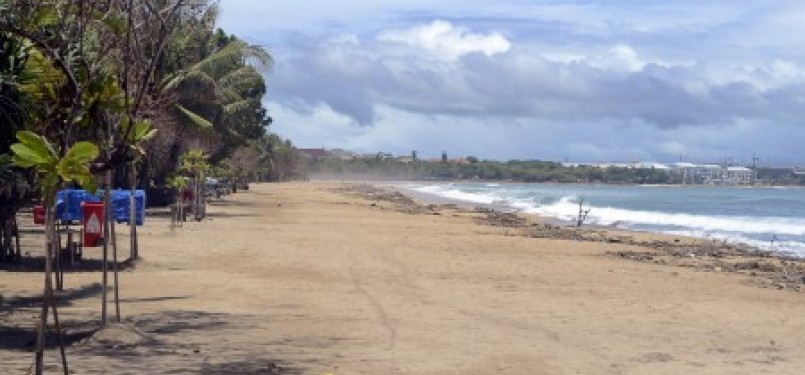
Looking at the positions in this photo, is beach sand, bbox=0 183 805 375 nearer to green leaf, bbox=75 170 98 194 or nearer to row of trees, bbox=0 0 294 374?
row of trees, bbox=0 0 294 374

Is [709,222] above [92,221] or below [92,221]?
below

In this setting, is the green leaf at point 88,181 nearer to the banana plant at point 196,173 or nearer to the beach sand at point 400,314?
the beach sand at point 400,314

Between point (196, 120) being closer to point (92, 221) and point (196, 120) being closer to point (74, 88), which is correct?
point (92, 221)

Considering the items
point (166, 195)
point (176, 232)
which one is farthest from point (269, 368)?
point (166, 195)

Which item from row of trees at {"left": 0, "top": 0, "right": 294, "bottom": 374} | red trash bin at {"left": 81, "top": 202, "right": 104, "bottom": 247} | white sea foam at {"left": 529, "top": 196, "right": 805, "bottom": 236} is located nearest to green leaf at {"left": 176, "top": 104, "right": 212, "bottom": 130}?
red trash bin at {"left": 81, "top": 202, "right": 104, "bottom": 247}

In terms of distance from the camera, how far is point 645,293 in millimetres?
17297

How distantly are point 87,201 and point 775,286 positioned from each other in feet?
39.4

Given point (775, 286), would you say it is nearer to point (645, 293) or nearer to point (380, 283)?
point (645, 293)

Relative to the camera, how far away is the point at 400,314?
13.4 meters

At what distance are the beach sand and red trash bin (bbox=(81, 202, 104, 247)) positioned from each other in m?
0.57

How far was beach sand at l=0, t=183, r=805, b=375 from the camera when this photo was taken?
32.8 ft

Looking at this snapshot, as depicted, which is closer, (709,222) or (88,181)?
(88,181)

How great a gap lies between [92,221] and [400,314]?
527cm

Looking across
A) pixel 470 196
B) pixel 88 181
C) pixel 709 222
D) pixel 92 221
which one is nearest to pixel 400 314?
pixel 92 221
